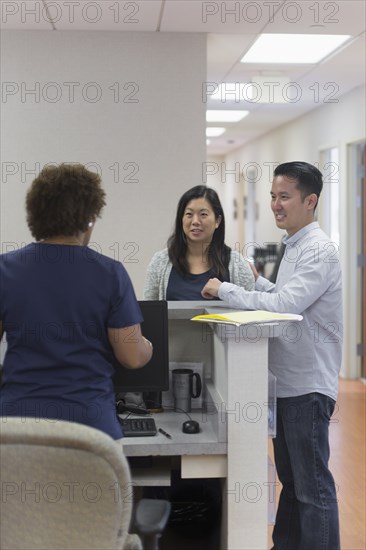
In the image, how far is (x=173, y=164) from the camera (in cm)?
462

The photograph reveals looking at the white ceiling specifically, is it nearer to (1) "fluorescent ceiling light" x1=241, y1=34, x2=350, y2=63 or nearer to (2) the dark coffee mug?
(1) "fluorescent ceiling light" x1=241, y1=34, x2=350, y2=63

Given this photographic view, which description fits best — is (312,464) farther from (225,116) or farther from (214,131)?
(214,131)

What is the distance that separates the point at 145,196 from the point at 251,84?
2.11 metres

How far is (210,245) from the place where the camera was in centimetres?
320

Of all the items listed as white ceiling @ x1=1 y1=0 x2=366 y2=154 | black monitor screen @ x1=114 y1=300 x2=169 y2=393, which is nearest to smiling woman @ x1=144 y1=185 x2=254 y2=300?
black monitor screen @ x1=114 y1=300 x2=169 y2=393

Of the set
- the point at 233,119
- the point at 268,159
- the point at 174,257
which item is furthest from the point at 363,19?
the point at 268,159

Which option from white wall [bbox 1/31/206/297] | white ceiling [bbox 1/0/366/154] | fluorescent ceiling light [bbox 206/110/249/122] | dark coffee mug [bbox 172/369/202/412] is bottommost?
dark coffee mug [bbox 172/369/202/412]

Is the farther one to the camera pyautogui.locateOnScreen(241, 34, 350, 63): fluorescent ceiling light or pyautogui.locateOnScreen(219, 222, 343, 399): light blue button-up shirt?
pyautogui.locateOnScreen(241, 34, 350, 63): fluorescent ceiling light

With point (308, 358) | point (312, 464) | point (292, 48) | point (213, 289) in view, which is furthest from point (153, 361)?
point (292, 48)

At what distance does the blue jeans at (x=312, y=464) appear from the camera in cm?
234

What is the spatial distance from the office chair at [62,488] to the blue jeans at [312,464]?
3.02ft

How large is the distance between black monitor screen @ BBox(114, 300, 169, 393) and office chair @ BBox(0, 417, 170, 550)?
84 centimetres

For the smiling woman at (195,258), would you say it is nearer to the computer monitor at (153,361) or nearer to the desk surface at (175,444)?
the computer monitor at (153,361)

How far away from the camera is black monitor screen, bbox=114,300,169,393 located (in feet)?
7.75
